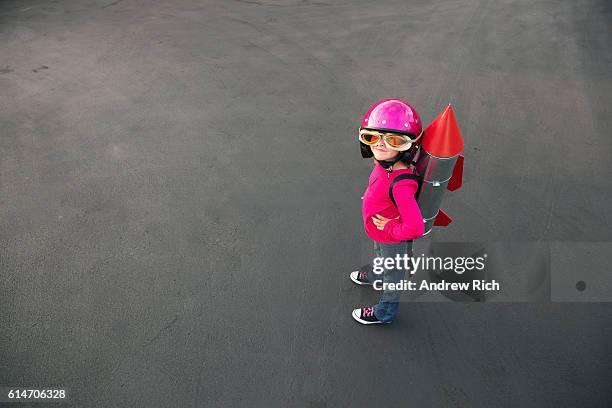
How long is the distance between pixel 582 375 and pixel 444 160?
1.87m

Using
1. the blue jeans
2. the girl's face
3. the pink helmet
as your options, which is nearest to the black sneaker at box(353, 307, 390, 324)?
the blue jeans

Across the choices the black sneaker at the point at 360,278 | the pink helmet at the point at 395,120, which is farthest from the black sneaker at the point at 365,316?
the pink helmet at the point at 395,120

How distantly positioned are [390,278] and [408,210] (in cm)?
74

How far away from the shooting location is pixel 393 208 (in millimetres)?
2746

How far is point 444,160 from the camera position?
2570mm

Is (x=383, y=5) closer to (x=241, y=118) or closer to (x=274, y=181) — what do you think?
(x=241, y=118)

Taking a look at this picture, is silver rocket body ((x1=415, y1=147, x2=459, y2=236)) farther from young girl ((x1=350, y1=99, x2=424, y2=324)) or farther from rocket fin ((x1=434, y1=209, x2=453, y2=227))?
rocket fin ((x1=434, y1=209, x2=453, y2=227))

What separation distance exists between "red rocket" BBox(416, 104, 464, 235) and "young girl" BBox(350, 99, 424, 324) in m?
0.08

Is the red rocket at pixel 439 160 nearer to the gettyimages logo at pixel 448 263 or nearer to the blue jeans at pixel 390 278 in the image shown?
the blue jeans at pixel 390 278

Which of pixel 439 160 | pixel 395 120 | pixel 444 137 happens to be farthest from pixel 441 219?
pixel 395 120

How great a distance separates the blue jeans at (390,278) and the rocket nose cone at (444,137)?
71cm

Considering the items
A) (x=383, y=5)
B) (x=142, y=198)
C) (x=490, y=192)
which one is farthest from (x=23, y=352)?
(x=383, y=5)

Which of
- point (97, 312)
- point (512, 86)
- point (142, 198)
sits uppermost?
point (512, 86)

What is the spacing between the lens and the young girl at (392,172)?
255cm
